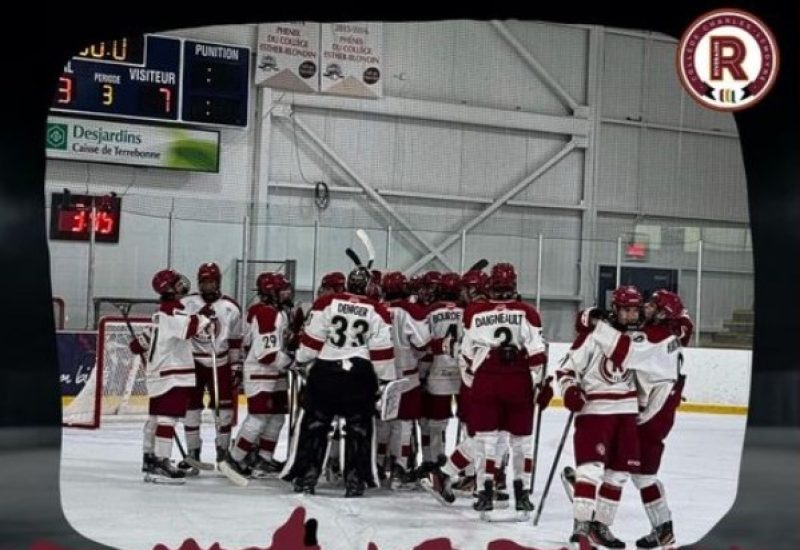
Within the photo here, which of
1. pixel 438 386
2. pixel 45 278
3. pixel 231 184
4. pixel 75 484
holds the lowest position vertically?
pixel 75 484

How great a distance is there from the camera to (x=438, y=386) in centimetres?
665

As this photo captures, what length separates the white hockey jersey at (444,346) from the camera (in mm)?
6512

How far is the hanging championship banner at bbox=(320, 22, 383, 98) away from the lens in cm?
1454

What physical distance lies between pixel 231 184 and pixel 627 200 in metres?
5.25

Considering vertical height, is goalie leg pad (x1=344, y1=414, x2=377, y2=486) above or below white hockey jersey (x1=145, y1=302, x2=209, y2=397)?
below

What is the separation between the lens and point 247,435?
6.95m

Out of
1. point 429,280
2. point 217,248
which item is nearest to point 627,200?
point 217,248

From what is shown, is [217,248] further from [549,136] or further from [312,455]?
[549,136]

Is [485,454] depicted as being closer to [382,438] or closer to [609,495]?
[609,495]

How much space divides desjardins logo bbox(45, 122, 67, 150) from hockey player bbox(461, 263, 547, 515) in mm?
8047

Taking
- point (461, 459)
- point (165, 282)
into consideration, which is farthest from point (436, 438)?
point (165, 282)

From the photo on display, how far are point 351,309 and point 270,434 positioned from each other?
3.90ft

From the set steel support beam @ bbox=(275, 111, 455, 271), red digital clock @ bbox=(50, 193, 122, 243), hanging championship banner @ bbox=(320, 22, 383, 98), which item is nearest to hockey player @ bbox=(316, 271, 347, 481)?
red digital clock @ bbox=(50, 193, 122, 243)

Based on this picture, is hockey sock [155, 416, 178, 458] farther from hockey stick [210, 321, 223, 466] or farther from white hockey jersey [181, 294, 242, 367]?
white hockey jersey [181, 294, 242, 367]
